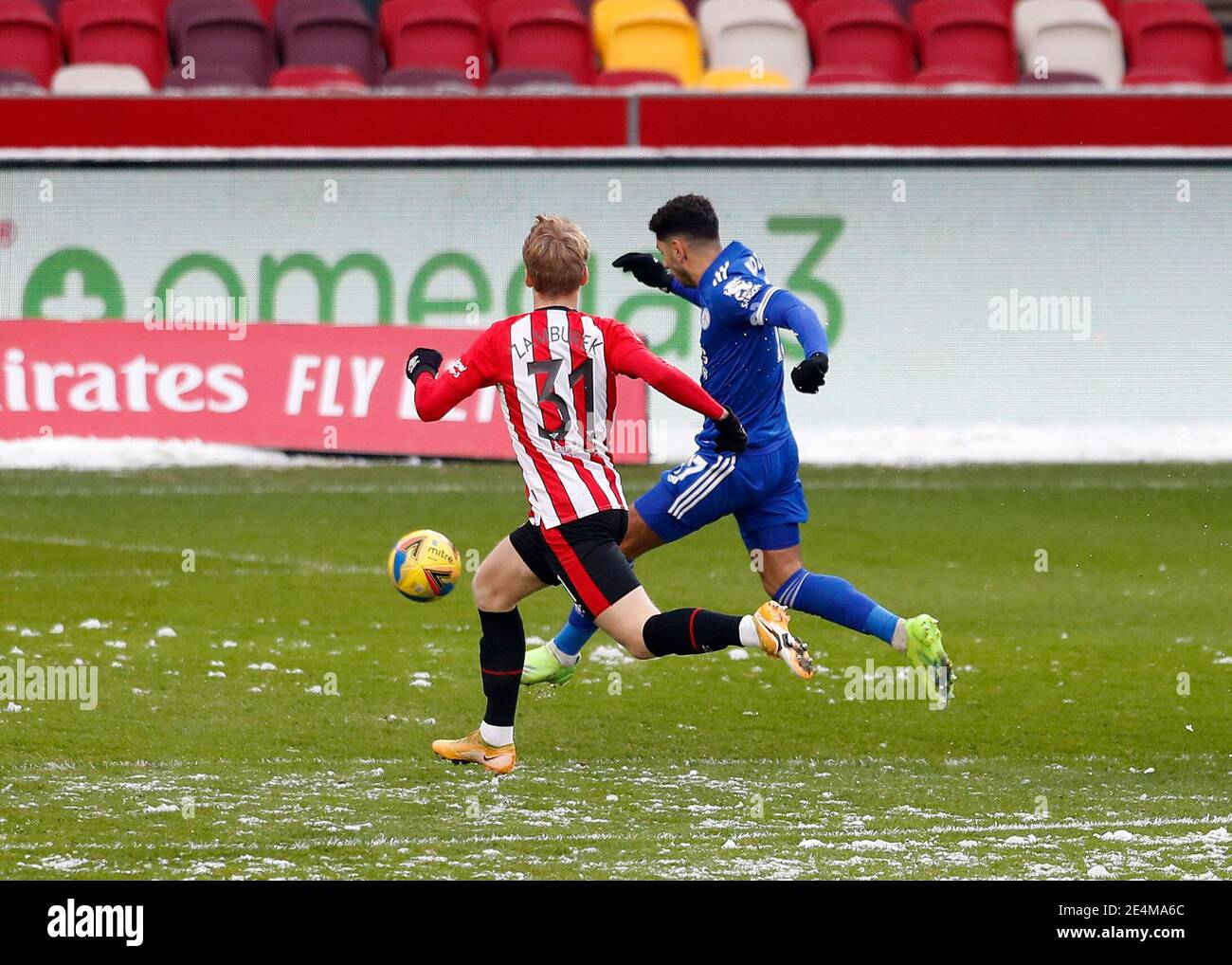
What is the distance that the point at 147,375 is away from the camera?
54.7 ft

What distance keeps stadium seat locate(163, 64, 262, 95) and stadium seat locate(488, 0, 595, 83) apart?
268 centimetres

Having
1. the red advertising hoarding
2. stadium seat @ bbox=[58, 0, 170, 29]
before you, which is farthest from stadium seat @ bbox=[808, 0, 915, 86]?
stadium seat @ bbox=[58, 0, 170, 29]

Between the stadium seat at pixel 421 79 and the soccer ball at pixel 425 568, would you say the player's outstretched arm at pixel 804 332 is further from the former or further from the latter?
the stadium seat at pixel 421 79

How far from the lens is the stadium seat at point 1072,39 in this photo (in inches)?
781

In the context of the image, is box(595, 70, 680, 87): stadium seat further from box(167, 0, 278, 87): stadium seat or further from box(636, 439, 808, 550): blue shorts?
box(636, 439, 808, 550): blue shorts

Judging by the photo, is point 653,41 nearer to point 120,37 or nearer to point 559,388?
point 120,37

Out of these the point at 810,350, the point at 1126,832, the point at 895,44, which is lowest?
the point at 1126,832

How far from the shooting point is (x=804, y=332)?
263 inches

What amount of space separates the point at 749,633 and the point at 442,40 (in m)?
14.7

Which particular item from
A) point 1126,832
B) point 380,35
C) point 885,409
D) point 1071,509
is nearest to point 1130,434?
point 885,409

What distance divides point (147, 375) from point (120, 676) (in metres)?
8.54

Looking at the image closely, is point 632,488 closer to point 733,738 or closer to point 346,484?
point 346,484

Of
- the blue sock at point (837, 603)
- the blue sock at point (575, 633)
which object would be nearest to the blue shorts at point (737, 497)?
the blue sock at point (837, 603)

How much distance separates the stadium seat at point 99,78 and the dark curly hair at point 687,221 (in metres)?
12.7
